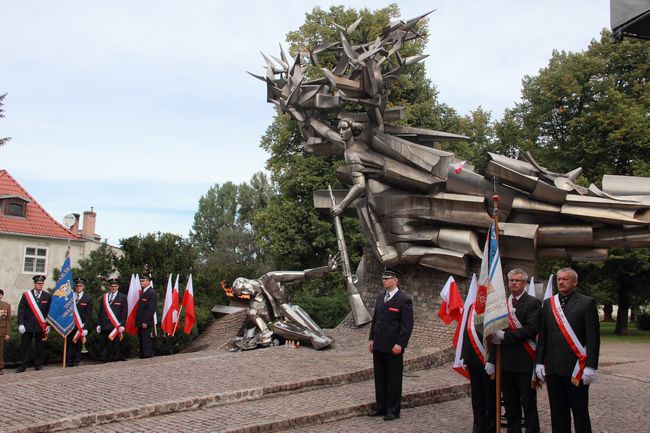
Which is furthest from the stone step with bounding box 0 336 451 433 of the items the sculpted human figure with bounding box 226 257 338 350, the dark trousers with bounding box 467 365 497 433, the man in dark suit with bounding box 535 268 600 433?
the man in dark suit with bounding box 535 268 600 433

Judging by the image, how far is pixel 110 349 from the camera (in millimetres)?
13531

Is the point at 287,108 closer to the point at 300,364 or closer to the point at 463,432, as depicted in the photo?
the point at 300,364

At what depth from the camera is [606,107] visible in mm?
23547

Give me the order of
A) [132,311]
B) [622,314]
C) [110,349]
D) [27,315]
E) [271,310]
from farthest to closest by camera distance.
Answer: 1. [622,314]
2. [110,349]
3. [132,311]
4. [271,310]
5. [27,315]

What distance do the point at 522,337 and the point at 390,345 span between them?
1.94 m

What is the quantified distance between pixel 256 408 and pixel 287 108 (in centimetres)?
833

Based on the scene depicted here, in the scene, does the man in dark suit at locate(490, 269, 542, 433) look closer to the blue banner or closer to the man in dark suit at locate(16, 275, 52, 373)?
the blue banner

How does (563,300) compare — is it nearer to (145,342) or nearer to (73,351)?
(145,342)

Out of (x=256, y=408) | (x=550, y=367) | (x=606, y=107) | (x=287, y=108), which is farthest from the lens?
(x=606, y=107)

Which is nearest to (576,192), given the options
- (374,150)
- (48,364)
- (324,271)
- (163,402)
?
(374,150)

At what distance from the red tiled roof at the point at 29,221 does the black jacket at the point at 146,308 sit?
1950cm

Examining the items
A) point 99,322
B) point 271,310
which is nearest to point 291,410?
point 271,310

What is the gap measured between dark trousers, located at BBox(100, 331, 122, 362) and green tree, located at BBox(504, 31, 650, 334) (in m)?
16.4

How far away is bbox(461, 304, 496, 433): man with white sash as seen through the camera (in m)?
6.78
